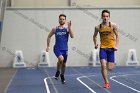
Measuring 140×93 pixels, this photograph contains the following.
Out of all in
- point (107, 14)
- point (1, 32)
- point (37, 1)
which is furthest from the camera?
point (37, 1)

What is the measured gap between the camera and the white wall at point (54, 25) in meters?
21.7

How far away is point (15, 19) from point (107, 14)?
474 inches

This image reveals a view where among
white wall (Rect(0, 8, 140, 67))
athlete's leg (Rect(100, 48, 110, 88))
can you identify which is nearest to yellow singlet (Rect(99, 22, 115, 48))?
athlete's leg (Rect(100, 48, 110, 88))

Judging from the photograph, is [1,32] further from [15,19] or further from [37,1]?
[37,1]

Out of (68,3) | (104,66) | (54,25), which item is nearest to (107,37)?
(104,66)

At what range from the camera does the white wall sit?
2166 cm

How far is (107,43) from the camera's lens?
10.5 m

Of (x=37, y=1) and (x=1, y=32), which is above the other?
(x=37, y=1)

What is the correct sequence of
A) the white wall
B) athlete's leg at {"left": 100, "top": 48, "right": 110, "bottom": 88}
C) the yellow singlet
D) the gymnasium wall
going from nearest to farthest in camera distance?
athlete's leg at {"left": 100, "top": 48, "right": 110, "bottom": 88} → the yellow singlet → the white wall → the gymnasium wall

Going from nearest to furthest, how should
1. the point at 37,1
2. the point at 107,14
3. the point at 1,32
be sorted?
the point at 107,14
the point at 1,32
the point at 37,1

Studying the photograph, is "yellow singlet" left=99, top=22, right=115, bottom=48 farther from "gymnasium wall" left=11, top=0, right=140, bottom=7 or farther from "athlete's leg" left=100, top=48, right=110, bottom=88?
"gymnasium wall" left=11, top=0, right=140, bottom=7

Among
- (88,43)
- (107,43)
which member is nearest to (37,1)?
(88,43)

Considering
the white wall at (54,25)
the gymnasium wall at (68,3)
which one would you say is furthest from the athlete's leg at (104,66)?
the gymnasium wall at (68,3)

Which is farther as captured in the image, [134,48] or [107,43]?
[134,48]
